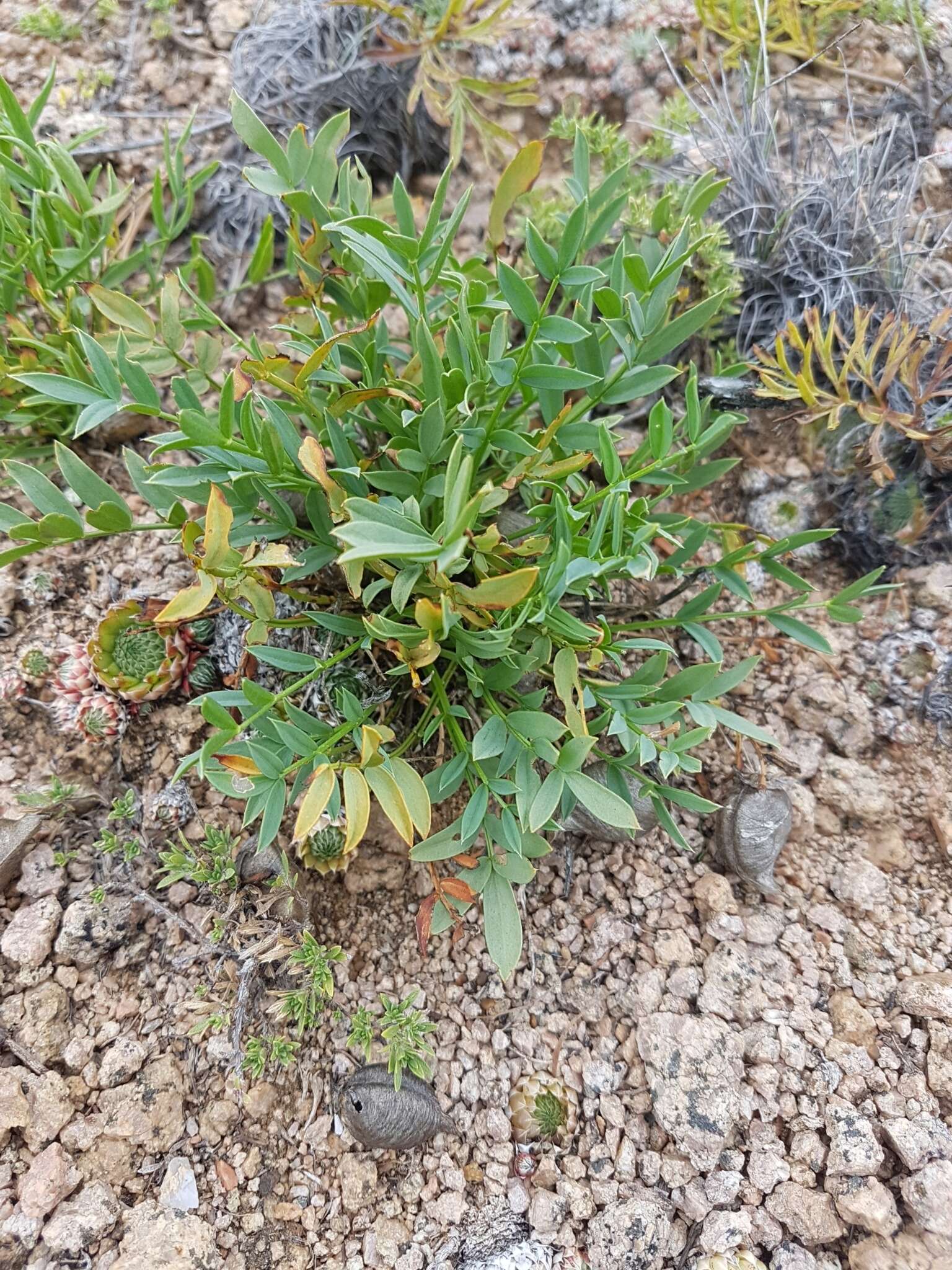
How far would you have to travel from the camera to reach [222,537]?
4.46ft

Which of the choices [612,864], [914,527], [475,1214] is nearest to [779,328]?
[914,527]

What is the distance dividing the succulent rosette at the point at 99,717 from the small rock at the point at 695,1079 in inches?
55.1

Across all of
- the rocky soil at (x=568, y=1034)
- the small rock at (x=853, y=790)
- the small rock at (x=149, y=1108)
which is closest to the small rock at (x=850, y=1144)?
the rocky soil at (x=568, y=1034)

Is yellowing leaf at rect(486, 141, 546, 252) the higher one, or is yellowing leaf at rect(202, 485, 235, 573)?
yellowing leaf at rect(486, 141, 546, 252)

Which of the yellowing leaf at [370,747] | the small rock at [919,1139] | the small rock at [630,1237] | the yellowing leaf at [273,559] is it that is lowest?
the small rock at [630,1237]

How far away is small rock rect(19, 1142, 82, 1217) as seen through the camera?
1542mm

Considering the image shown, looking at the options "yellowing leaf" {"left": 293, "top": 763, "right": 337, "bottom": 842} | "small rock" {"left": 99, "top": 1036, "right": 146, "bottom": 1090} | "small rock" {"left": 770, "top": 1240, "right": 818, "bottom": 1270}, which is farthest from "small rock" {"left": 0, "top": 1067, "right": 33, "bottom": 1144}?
A: "small rock" {"left": 770, "top": 1240, "right": 818, "bottom": 1270}

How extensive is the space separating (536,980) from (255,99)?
2755mm

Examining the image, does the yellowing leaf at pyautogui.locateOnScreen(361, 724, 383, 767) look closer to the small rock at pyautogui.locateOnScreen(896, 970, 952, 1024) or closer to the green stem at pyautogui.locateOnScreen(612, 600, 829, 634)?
the green stem at pyautogui.locateOnScreen(612, 600, 829, 634)

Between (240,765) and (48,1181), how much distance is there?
0.93 metres

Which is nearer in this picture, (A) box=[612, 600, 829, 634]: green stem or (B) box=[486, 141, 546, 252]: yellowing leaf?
(B) box=[486, 141, 546, 252]: yellowing leaf

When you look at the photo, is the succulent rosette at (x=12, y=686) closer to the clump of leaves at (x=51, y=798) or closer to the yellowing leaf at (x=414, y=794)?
the clump of leaves at (x=51, y=798)

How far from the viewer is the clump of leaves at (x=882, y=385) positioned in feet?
6.15

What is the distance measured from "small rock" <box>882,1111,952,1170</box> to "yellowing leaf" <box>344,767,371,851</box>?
1.21 m
